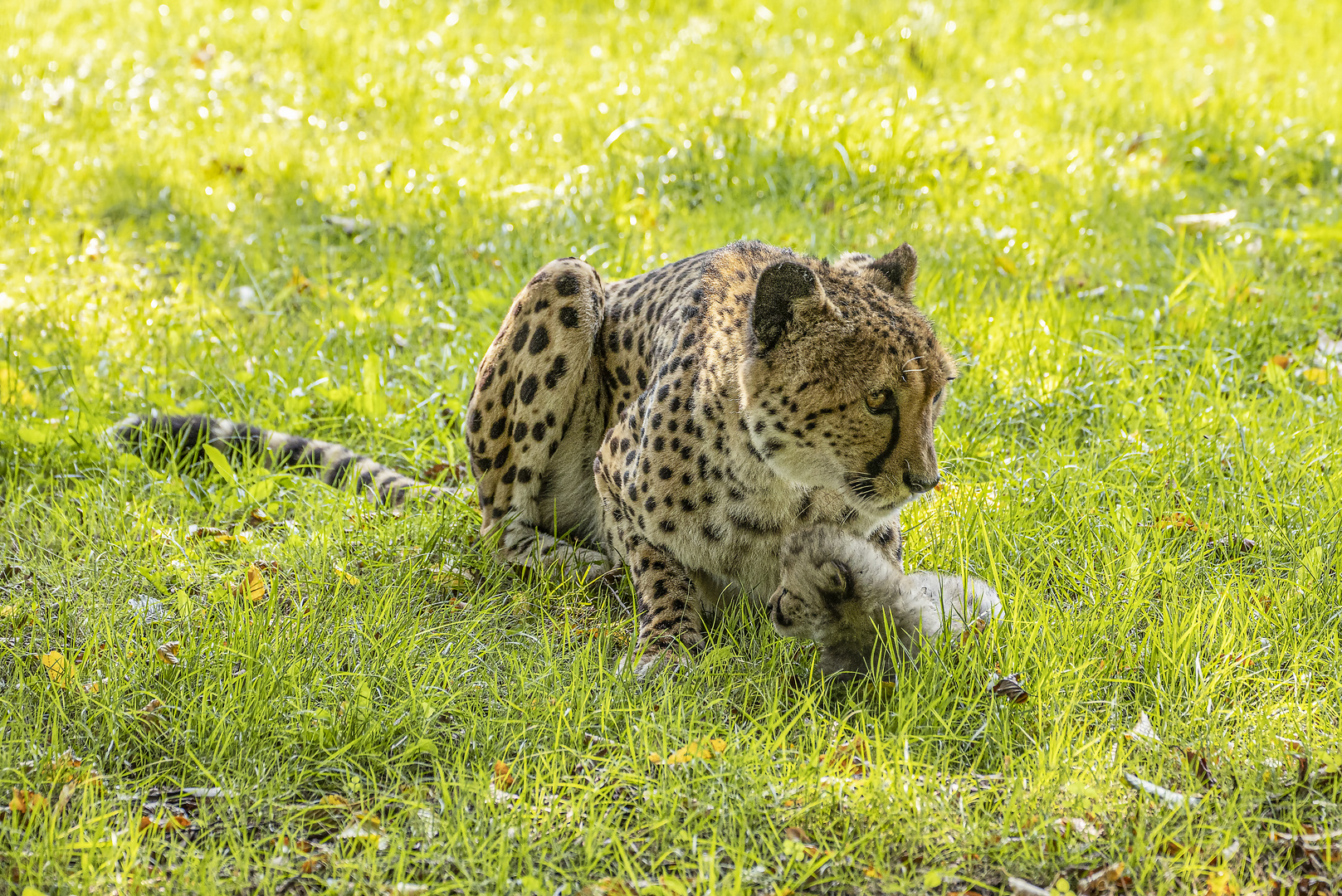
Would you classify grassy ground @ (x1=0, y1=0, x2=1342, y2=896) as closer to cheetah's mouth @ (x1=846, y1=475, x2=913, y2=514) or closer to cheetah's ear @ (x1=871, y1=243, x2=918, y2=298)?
cheetah's mouth @ (x1=846, y1=475, x2=913, y2=514)

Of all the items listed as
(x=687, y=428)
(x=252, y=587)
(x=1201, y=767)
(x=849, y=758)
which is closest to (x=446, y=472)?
(x=252, y=587)

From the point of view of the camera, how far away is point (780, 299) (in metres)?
3.35

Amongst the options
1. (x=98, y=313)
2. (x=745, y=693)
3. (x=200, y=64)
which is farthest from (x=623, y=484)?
(x=200, y=64)

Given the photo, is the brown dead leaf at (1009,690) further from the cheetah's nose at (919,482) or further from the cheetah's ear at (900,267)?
the cheetah's ear at (900,267)

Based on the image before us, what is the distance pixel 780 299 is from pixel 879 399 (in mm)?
391

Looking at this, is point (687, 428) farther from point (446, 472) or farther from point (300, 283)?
point (300, 283)

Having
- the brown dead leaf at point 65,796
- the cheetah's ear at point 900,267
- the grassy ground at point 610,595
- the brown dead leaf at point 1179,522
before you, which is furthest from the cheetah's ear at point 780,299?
the brown dead leaf at point 65,796

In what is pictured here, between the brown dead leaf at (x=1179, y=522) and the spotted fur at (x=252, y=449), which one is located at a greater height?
the brown dead leaf at (x=1179, y=522)

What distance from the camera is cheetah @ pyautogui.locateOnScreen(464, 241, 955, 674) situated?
338cm

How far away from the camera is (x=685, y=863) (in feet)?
9.36

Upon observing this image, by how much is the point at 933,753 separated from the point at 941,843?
0.36 metres

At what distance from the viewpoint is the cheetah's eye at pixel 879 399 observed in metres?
3.35

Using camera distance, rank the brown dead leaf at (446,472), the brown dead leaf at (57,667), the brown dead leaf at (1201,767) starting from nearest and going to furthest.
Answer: the brown dead leaf at (1201,767)
the brown dead leaf at (57,667)
the brown dead leaf at (446,472)

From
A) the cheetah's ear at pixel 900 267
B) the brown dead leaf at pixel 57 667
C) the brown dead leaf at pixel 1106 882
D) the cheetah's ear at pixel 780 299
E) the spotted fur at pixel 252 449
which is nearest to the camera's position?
the brown dead leaf at pixel 1106 882
